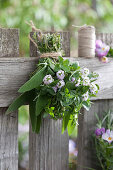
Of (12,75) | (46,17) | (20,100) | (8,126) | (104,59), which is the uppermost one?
(46,17)

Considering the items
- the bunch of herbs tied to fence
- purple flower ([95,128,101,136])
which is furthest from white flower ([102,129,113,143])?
the bunch of herbs tied to fence

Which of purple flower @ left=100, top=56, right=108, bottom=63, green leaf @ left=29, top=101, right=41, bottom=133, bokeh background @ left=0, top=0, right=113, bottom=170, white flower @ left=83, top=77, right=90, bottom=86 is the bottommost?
green leaf @ left=29, top=101, right=41, bottom=133

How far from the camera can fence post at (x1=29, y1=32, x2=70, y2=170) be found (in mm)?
1392

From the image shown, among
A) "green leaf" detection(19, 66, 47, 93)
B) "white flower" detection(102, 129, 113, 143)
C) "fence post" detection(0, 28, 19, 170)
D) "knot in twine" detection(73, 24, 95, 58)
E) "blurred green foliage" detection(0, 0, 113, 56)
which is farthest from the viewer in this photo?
"blurred green foliage" detection(0, 0, 113, 56)

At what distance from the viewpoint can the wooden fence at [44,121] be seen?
48.6 inches

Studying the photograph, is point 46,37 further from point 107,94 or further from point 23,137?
point 23,137

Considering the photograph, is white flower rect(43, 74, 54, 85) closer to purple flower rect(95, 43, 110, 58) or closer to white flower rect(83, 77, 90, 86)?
white flower rect(83, 77, 90, 86)

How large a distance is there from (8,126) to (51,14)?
1.57m

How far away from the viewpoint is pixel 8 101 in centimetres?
123

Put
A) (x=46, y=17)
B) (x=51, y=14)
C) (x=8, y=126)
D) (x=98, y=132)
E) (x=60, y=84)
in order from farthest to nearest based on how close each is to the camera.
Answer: (x=51, y=14)
(x=46, y=17)
(x=98, y=132)
(x=8, y=126)
(x=60, y=84)

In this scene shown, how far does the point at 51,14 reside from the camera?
8.57 feet

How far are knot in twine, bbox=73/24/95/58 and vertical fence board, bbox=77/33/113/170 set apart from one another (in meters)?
0.15

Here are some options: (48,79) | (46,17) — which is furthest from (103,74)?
(46,17)

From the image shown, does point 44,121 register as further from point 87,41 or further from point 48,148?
point 87,41
